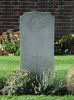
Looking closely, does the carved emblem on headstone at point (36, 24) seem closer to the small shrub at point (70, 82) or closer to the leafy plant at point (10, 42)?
the small shrub at point (70, 82)

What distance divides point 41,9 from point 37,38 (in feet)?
21.5

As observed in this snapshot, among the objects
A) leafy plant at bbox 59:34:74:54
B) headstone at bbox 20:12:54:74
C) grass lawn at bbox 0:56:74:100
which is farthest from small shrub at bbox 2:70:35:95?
leafy plant at bbox 59:34:74:54

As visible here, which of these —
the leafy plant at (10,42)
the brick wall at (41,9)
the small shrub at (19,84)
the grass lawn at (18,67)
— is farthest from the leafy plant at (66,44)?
the small shrub at (19,84)

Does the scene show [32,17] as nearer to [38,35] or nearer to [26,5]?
[38,35]

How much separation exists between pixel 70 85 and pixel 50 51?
99cm

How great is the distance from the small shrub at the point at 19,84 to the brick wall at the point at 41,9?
267 inches

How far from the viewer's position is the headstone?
10242 millimetres

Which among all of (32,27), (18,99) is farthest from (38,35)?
(18,99)

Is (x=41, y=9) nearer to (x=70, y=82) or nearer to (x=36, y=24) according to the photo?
(x=36, y=24)

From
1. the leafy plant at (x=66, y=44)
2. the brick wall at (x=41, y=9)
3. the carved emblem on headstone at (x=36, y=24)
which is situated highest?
the carved emblem on headstone at (x=36, y=24)

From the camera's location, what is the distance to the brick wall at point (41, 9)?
16594mm

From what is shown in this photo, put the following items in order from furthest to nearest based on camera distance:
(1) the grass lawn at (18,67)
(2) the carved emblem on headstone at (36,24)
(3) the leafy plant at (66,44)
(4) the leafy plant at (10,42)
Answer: (3) the leafy plant at (66,44), (4) the leafy plant at (10,42), (2) the carved emblem on headstone at (36,24), (1) the grass lawn at (18,67)

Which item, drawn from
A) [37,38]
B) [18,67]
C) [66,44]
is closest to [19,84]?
[37,38]

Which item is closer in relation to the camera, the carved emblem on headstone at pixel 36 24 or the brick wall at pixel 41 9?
the carved emblem on headstone at pixel 36 24
